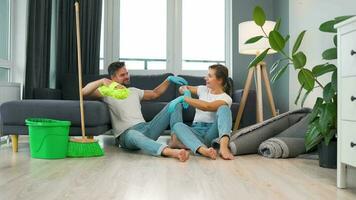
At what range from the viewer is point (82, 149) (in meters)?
2.52

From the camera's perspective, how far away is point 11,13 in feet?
12.4

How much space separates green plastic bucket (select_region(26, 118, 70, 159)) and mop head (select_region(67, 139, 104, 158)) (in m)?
0.05

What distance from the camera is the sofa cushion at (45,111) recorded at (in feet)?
8.91

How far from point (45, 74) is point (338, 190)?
3.29 m

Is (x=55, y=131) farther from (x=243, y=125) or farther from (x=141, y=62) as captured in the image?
(x=141, y=62)

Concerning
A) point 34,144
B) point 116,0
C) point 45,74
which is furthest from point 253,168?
point 116,0

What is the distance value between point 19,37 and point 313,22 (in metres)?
3.01

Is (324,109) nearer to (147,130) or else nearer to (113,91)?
(147,130)

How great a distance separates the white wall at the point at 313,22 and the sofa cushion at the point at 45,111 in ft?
6.63

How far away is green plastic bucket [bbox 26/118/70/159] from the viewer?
2.40 meters

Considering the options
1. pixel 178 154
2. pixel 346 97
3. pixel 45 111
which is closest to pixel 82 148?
pixel 45 111

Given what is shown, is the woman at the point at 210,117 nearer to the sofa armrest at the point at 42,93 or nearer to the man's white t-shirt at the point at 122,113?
the man's white t-shirt at the point at 122,113

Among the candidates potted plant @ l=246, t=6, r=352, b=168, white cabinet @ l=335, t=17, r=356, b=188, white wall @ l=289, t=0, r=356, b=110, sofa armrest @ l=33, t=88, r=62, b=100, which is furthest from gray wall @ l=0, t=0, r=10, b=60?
white cabinet @ l=335, t=17, r=356, b=188

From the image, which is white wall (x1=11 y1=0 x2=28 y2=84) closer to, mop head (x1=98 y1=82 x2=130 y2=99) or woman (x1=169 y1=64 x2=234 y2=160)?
mop head (x1=98 y1=82 x2=130 y2=99)
